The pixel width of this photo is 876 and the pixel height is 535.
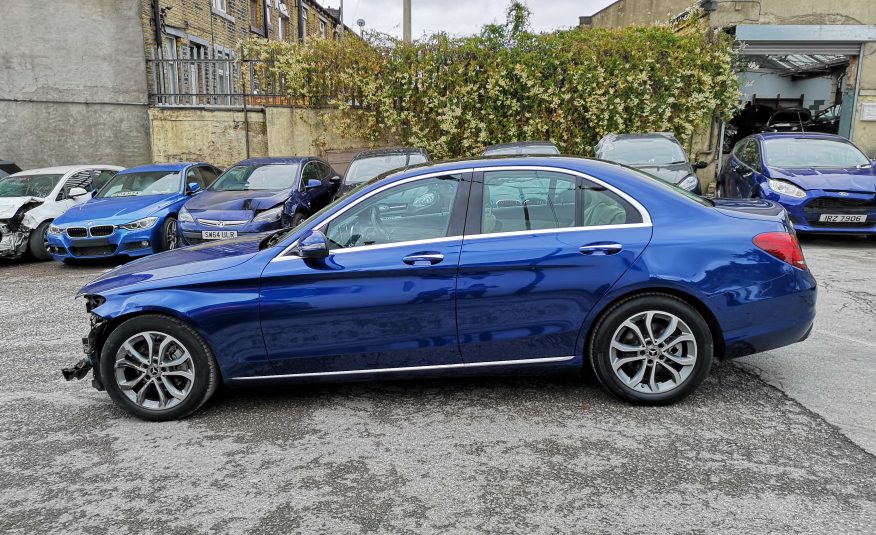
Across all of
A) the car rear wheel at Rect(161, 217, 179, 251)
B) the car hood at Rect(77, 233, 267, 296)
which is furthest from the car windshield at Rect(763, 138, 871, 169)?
the car rear wheel at Rect(161, 217, 179, 251)

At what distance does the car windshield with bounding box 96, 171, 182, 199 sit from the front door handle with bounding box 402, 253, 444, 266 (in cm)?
789

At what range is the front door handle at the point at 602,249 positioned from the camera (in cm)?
395

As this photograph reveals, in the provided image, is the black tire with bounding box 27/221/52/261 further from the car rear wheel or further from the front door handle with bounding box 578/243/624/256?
the front door handle with bounding box 578/243/624/256

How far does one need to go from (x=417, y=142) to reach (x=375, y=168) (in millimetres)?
4429

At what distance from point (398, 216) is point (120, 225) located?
22.3ft

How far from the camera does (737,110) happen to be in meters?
15.5

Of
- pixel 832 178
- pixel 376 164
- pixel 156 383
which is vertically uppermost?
pixel 376 164

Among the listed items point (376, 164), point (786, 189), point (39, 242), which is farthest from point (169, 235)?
Result: point (786, 189)

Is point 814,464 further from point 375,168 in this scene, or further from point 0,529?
point 375,168

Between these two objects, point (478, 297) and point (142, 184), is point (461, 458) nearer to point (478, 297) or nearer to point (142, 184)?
point (478, 297)

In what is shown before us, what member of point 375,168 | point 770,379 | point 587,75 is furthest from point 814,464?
point 587,75

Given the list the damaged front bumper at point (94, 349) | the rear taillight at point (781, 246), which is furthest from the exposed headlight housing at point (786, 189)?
the damaged front bumper at point (94, 349)

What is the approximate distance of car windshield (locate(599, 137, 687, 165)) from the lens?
1066 cm

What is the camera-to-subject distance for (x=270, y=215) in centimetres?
930
